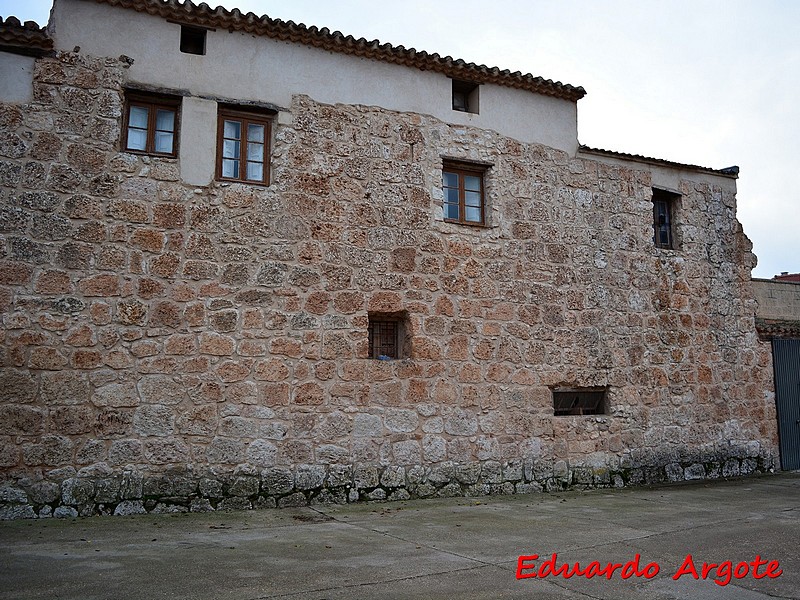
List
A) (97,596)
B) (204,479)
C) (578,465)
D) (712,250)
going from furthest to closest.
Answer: (712,250)
(578,465)
(204,479)
(97,596)

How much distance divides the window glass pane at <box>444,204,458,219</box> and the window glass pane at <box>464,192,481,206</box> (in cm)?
18

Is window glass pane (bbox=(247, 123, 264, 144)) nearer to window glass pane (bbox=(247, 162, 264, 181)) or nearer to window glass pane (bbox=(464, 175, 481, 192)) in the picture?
window glass pane (bbox=(247, 162, 264, 181))

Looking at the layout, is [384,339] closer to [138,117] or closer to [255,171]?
[255,171]

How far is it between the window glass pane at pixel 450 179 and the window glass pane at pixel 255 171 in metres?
2.16

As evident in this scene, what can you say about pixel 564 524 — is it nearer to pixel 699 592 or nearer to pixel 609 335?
pixel 699 592

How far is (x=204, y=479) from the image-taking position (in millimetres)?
6359

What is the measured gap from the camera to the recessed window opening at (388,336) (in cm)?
740

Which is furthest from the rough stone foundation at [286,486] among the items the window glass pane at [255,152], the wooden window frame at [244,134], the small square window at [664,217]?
the window glass pane at [255,152]

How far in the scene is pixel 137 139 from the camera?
6.62m

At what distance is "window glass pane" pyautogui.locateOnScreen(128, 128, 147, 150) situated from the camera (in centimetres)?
659

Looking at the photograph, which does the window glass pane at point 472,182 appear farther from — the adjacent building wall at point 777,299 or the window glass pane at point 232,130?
the adjacent building wall at point 777,299

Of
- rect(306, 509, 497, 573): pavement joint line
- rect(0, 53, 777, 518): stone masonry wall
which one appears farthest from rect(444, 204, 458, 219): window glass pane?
rect(306, 509, 497, 573): pavement joint line

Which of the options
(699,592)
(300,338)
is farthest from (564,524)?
(300,338)

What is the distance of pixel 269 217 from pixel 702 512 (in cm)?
513
